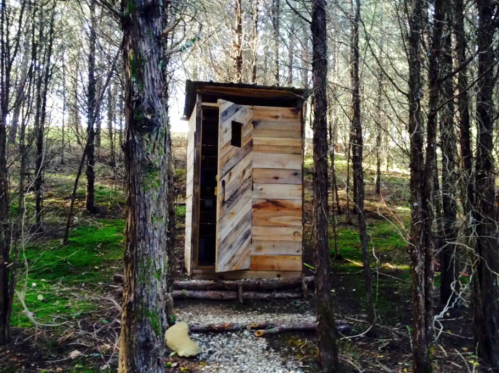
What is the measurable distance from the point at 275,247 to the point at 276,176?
1.08 m

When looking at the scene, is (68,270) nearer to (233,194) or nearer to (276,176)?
(233,194)

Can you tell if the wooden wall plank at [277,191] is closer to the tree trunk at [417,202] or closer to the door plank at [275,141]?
the door plank at [275,141]

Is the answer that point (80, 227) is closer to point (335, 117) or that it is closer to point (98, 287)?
point (98, 287)

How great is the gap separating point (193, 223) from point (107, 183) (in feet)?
Result: 26.7

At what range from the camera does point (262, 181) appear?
5750 mm

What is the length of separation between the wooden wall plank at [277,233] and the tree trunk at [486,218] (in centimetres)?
246

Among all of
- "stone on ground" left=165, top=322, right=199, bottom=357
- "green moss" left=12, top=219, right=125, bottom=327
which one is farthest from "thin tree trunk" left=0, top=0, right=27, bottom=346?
"stone on ground" left=165, top=322, right=199, bottom=357

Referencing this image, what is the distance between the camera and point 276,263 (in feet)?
18.7

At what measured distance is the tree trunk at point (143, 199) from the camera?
93.4 inches

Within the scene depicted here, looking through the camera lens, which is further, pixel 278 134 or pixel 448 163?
pixel 278 134

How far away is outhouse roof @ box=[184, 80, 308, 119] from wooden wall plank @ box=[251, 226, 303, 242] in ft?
6.53

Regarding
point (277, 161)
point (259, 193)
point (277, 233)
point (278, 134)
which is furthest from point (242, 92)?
point (277, 233)

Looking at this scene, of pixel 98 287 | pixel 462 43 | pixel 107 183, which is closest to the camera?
pixel 462 43

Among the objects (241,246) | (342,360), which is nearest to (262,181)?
(241,246)
